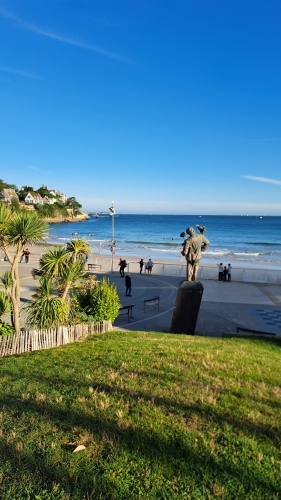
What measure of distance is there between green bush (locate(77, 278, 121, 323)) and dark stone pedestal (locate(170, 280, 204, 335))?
2.35m

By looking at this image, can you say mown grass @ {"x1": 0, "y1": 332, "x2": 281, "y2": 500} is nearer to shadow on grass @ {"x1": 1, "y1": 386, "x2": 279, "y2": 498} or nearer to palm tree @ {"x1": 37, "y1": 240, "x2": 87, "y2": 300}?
shadow on grass @ {"x1": 1, "y1": 386, "x2": 279, "y2": 498}

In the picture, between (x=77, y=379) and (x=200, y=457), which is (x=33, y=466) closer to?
(x=200, y=457)

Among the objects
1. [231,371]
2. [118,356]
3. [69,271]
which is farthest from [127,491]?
[69,271]

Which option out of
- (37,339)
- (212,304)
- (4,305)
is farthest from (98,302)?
(212,304)

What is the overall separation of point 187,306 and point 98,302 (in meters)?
3.13

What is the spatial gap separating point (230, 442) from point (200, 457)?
493mm

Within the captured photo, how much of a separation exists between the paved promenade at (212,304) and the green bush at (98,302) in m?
2.10

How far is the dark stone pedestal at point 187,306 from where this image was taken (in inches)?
434

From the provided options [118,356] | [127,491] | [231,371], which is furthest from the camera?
[118,356]

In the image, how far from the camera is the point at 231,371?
6062 millimetres

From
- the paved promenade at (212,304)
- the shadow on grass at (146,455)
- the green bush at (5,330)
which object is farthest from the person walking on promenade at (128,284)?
the shadow on grass at (146,455)

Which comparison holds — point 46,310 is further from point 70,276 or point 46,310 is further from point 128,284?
point 128,284

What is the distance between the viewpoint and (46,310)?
27.7 ft

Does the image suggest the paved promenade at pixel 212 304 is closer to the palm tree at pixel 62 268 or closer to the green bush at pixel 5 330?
the palm tree at pixel 62 268
